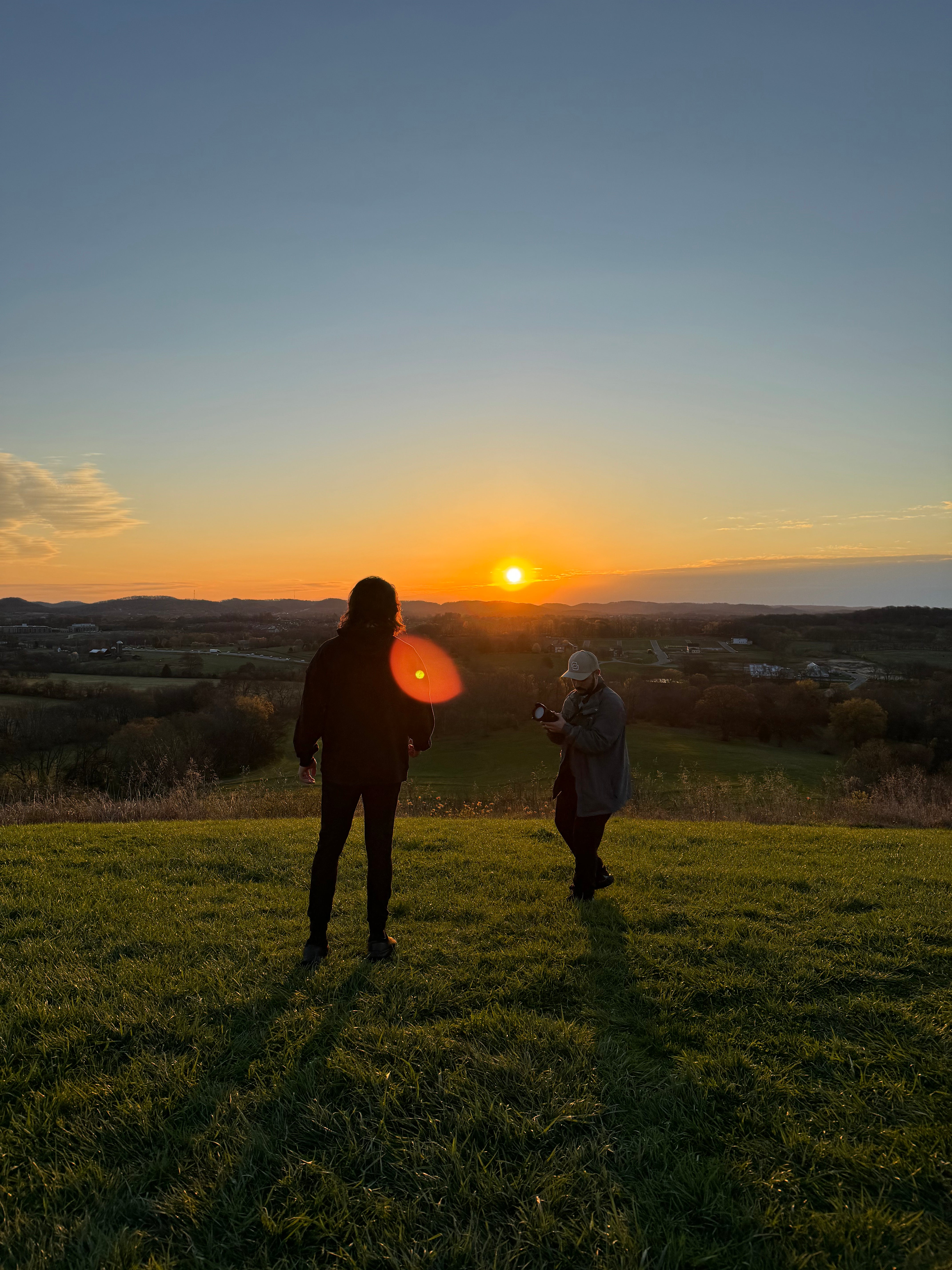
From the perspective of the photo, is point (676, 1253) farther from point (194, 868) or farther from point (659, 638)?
point (659, 638)

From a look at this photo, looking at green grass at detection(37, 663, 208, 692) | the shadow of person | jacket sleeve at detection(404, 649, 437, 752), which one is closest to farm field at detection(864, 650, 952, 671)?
green grass at detection(37, 663, 208, 692)

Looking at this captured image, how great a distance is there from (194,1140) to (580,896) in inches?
144

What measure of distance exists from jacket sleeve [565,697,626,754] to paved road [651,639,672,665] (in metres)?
59.4

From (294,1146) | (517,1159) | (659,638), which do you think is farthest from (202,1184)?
(659,638)

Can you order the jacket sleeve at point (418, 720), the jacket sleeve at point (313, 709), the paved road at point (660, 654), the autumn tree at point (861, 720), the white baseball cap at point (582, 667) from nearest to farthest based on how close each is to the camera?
the jacket sleeve at point (313, 709) → the jacket sleeve at point (418, 720) → the white baseball cap at point (582, 667) → the autumn tree at point (861, 720) → the paved road at point (660, 654)

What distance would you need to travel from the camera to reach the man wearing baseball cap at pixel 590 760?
18.7 ft

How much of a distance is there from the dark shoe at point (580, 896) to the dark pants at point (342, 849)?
1869mm

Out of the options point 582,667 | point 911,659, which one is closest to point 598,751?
point 582,667

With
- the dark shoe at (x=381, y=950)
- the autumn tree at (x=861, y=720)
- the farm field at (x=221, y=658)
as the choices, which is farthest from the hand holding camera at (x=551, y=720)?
the farm field at (x=221, y=658)

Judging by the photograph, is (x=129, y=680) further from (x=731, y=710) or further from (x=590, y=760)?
(x=590, y=760)

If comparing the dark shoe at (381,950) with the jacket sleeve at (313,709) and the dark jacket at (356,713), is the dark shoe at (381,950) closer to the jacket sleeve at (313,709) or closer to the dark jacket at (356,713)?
the dark jacket at (356,713)

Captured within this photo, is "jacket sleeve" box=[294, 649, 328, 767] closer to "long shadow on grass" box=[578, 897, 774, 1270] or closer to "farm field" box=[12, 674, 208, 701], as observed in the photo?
"long shadow on grass" box=[578, 897, 774, 1270]

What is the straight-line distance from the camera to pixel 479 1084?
300 cm

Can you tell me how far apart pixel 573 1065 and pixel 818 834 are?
7.19 metres
